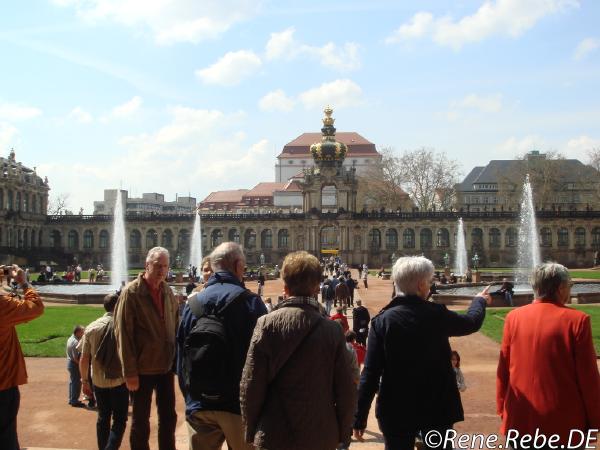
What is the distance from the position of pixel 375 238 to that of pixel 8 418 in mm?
71197

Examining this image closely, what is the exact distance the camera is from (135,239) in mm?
82375

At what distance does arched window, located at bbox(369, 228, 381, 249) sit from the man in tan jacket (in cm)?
6909

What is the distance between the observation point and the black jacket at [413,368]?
17.9 feet

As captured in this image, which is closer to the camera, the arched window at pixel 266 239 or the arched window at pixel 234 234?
the arched window at pixel 266 239

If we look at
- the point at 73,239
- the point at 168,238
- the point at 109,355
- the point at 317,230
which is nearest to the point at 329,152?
the point at 317,230

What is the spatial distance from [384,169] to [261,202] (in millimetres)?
34274

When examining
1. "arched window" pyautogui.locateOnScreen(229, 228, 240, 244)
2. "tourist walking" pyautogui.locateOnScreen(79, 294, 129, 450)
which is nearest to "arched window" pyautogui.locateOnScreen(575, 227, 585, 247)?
"arched window" pyautogui.locateOnScreen(229, 228, 240, 244)

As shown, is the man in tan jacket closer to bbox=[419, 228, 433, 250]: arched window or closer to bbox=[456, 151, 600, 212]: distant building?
bbox=[419, 228, 433, 250]: arched window

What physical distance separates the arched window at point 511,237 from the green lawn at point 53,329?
57906mm

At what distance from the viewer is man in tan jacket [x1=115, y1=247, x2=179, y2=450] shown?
6.88m

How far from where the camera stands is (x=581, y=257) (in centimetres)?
7419

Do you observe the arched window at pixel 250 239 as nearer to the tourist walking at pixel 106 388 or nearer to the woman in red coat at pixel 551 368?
the tourist walking at pixel 106 388

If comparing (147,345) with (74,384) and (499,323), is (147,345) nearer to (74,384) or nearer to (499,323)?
(74,384)

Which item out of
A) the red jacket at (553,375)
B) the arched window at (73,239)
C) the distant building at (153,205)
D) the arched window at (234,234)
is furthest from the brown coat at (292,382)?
the distant building at (153,205)
